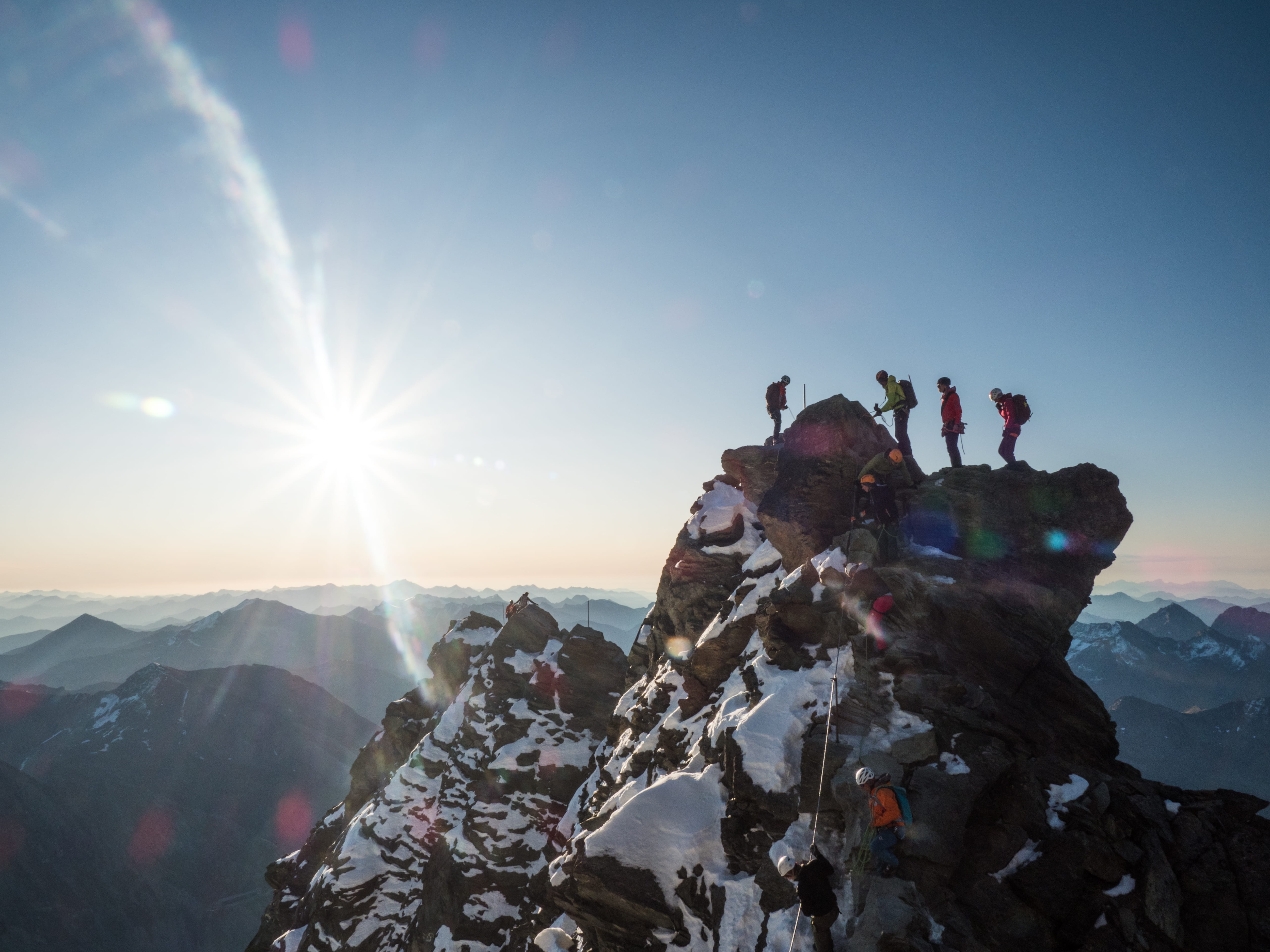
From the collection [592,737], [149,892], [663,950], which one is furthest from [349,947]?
[149,892]

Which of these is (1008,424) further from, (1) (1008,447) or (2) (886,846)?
(2) (886,846)

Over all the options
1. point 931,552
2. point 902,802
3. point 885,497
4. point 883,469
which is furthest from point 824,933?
point 883,469

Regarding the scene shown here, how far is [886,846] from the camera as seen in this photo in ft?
44.0

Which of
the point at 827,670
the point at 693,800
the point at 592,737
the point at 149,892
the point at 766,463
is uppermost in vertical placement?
the point at 766,463

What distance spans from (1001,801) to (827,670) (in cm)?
575

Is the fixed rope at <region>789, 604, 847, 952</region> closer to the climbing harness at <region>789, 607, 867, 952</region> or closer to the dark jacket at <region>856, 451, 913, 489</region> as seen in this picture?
the climbing harness at <region>789, 607, 867, 952</region>

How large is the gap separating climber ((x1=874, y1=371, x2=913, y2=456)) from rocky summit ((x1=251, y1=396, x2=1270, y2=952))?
1.60 meters

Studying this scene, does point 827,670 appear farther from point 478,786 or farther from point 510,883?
point 478,786

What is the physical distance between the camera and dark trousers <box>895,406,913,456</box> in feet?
89.8

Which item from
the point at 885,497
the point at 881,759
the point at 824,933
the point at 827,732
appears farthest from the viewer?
the point at 885,497

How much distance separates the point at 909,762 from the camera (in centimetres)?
1509

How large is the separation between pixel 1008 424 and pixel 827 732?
1553 cm

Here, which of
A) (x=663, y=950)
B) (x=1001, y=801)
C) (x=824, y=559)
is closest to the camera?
(x=1001, y=801)

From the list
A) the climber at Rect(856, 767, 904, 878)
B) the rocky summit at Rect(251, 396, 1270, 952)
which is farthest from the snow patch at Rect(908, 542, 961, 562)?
the climber at Rect(856, 767, 904, 878)
